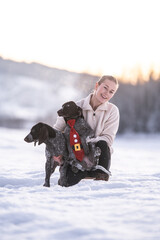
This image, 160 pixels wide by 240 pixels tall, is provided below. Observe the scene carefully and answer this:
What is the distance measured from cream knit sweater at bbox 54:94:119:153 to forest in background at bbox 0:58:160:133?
21756mm

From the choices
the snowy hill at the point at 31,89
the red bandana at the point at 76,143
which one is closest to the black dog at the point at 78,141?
the red bandana at the point at 76,143

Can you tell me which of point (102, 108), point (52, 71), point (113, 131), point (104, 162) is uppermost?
point (52, 71)

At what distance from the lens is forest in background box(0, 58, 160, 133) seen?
29.3 m

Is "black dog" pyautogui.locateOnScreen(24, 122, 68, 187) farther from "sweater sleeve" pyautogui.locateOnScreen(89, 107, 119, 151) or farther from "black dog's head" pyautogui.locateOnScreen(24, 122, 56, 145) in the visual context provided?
"sweater sleeve" pyautogui.locateOnScreen(89, 107, 119, 151)

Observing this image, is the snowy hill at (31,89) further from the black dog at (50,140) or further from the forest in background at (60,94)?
the black dog at (50,140)

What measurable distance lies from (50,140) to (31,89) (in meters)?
56.3

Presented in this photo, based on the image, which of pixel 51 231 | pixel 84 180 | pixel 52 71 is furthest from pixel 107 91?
pixel 52 71

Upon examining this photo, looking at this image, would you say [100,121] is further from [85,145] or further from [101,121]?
[85,145]

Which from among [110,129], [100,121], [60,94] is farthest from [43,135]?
[60,94]

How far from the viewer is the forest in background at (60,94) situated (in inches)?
1155

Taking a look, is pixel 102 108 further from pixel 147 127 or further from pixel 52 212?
pixel 147 127

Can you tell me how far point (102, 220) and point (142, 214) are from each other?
1.03 feet

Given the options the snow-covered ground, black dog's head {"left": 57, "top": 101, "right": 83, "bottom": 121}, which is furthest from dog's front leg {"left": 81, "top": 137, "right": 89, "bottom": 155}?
the snow-covered ground

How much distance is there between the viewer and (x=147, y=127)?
1137 inches
